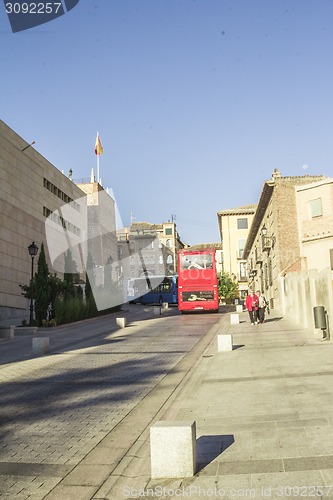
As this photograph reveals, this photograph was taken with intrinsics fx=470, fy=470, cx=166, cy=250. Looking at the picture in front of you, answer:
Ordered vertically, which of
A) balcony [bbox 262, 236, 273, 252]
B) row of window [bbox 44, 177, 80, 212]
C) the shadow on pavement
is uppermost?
row of window [bbox 44, 177, 80, 212]

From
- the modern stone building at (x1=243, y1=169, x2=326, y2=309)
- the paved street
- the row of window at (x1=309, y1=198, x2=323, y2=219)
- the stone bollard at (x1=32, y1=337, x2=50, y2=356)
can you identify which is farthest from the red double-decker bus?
the stone bollard at (x1=32, y1=337, x2=50, y2=356)

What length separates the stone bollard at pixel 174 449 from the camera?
470 cm

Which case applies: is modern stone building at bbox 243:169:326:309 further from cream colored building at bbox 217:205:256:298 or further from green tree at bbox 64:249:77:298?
cream colored building at bbox 217:205:256:298

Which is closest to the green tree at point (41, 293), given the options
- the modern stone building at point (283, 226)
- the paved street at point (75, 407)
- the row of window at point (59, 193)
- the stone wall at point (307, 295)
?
the paved street at point (75, 407)

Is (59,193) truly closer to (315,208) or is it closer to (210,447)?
(315,208)

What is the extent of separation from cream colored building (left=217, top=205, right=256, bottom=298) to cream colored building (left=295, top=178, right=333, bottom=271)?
38142 millimetres

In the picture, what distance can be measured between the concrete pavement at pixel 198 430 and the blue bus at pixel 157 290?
133 feet

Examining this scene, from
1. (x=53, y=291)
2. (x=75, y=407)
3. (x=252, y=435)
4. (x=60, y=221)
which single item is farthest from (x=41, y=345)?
(x=60, y=221)

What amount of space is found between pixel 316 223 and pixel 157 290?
977 inches

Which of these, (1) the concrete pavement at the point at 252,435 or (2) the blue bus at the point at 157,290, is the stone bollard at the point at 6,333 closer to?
(1) the concrete pavement at the point at 252,435

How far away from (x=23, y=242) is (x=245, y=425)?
3948 centimetres

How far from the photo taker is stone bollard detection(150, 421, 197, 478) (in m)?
4.70

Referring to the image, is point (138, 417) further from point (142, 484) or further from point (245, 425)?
point (142, 484)

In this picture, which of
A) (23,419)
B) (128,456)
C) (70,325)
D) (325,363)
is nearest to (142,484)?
(128,456)
